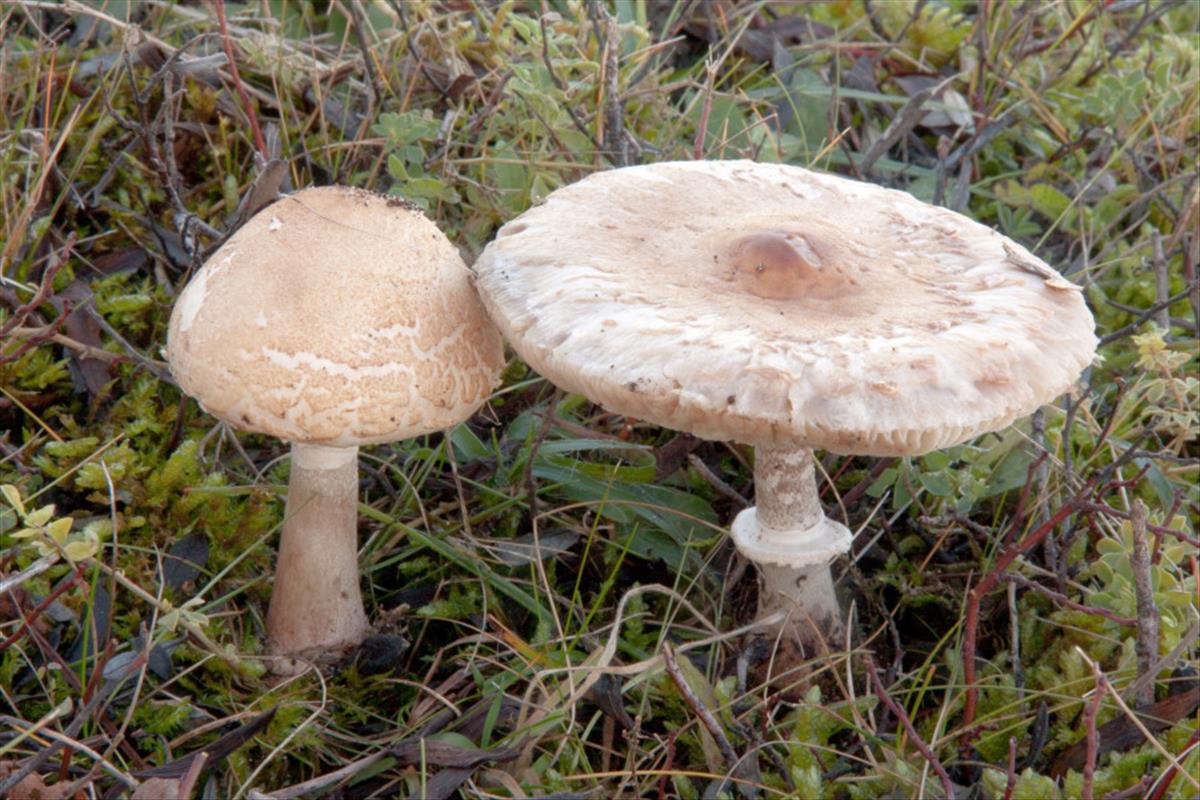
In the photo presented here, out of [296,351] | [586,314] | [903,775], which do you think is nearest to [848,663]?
[903,775]

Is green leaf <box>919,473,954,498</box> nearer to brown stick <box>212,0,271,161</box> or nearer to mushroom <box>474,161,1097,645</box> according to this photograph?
mushroom <box>474,161,1097,645</box>

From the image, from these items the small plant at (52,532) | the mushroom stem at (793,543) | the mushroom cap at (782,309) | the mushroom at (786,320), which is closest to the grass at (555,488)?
the small plant at (52,532)

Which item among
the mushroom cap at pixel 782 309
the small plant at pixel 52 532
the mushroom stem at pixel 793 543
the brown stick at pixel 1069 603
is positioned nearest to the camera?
the mushroom cap at pixel 782 309

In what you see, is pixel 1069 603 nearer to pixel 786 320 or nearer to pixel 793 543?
pixel 793 543

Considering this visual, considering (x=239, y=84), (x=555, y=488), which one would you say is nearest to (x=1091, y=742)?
(x=555, y=488)

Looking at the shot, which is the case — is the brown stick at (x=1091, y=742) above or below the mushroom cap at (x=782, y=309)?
below

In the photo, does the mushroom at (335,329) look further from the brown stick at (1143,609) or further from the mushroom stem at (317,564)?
the brown stick at (1143,609)

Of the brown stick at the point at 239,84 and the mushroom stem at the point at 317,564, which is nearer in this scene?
the mushroom stem at the point at 317,564

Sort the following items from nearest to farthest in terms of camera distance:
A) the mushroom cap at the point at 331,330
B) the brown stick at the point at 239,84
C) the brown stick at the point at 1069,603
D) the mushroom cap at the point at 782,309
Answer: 1. the mushroom cap at the point at 782,309
2. the mushroom cap at the point at 331,330
3. the brown stick at the point at 1069,603
4. the brown stick at the point at 239,84
